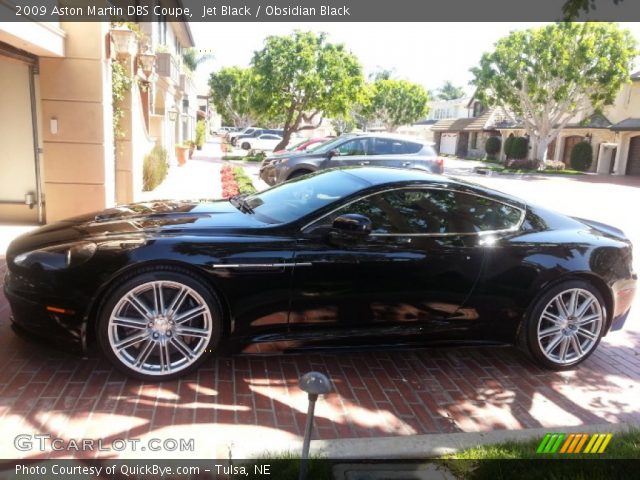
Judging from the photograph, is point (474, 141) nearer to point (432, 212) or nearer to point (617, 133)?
point (617, 133)

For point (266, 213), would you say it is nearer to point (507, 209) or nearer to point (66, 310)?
point (66, 310)

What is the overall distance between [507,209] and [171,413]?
2974 millimetres

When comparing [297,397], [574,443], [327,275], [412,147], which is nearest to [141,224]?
[327,275]

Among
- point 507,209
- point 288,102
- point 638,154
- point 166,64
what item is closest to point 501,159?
point 638,154

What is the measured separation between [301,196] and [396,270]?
1.07 m

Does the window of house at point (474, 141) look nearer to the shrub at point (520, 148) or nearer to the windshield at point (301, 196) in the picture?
the shrub at point (520, 148)

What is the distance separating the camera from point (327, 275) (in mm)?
3832

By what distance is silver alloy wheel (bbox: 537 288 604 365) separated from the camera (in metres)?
4.35

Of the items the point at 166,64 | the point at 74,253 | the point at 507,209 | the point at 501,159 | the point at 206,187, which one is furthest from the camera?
the point at 501,159

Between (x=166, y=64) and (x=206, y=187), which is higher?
(x=166, y=64)

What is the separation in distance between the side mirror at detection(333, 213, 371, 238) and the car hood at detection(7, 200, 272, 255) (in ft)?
1.72

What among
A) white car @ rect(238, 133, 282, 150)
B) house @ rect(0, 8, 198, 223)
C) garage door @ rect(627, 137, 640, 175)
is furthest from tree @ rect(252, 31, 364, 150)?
house @ rect(0, 8, 198, 223)

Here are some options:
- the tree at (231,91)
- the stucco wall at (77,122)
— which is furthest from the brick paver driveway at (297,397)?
the tree at (231,91)

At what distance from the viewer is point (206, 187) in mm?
14445
